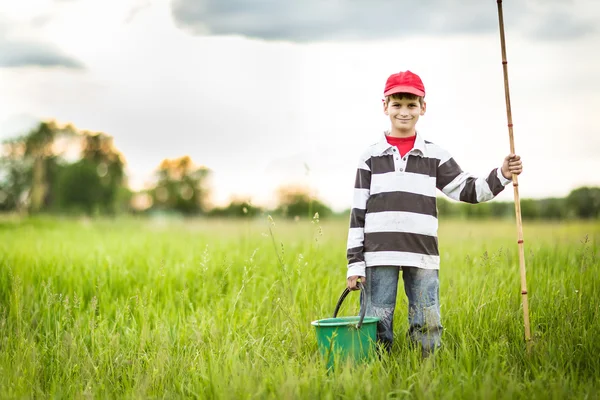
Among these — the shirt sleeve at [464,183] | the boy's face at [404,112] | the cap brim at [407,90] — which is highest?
the cap brim at [407,90]

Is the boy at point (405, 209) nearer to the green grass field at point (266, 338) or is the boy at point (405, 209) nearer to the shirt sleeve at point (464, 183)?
the shirt sleeve at point (464, 183)

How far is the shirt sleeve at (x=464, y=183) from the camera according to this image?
13.5 feet

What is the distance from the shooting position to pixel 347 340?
3.81m

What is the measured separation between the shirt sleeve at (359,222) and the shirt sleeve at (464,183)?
57cm

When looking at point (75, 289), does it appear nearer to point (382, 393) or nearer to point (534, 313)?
point (382, 393)

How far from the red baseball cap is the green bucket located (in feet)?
5.28

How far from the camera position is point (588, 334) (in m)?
4.10

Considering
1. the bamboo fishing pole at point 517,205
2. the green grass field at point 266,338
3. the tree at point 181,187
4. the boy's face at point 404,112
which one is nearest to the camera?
the green grass field at point 266,338

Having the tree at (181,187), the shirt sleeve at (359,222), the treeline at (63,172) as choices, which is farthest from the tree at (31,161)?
the shirt sleeve at (359,222)

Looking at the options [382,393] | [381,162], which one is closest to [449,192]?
[381,162]

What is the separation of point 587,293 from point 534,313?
0.66 m

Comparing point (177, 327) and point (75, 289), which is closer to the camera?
point (177, 327)

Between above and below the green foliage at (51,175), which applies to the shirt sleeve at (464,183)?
below

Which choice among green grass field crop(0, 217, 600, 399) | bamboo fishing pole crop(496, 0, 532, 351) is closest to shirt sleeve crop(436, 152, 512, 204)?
bamboo fishing pole crop(496, 0, 532, 351)
